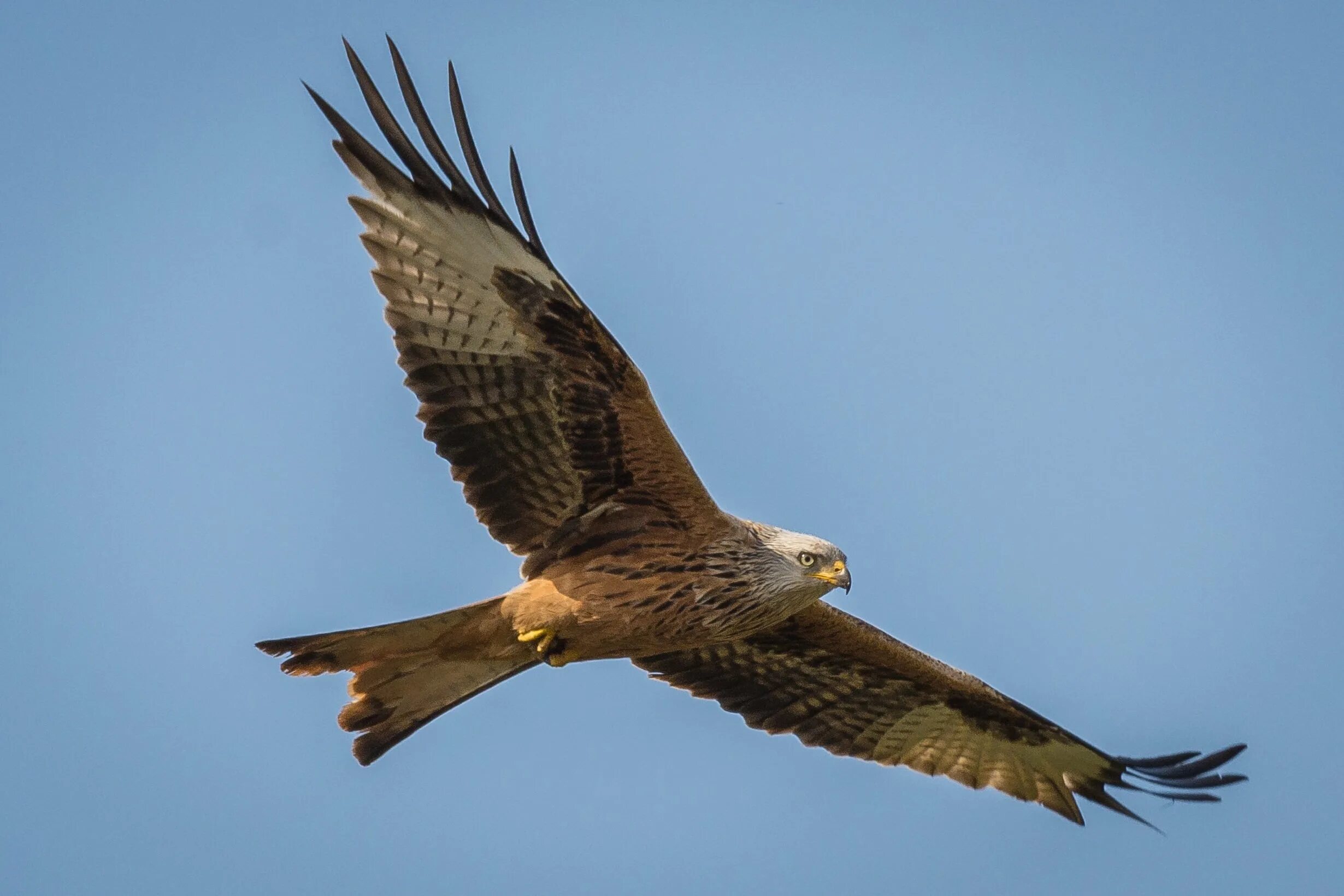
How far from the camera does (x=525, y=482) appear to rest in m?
8.22

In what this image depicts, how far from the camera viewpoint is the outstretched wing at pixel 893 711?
9.30 m

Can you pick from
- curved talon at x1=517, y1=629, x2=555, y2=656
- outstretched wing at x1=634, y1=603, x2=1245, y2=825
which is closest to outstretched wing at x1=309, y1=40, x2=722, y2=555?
curved talon at x1=517, y1=629, x2=555, y2=656

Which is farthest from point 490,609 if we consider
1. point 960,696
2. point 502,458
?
point 960,696

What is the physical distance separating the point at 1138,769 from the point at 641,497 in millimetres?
3443

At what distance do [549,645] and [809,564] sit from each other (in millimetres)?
1380

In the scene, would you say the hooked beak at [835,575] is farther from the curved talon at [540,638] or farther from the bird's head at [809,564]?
the curved talon at [540,638]

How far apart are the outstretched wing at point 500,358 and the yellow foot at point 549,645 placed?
541 mm

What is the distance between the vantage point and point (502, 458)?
813 centimetres

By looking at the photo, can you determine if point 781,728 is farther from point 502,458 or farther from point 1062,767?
point 502,458

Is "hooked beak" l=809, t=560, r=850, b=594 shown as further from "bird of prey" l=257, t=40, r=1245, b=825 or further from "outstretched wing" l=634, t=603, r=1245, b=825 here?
"outstretched wing" l=634, t=603, r=1245, b=825

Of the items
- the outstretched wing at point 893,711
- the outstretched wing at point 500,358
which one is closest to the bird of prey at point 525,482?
the outstretched wing at point 500,358

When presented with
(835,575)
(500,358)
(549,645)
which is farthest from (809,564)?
(500,358)

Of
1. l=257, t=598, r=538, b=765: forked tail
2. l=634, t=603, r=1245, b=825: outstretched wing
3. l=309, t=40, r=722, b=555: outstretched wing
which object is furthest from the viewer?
l=634, t=603, r=1245, b=825: outstretched wing

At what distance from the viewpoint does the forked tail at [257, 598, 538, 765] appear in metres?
7.96
